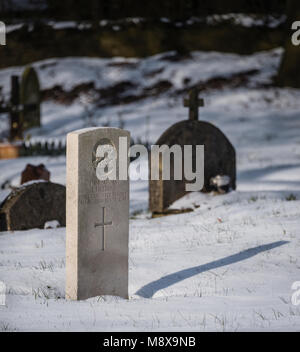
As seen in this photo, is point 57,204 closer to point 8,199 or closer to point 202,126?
point 8,199

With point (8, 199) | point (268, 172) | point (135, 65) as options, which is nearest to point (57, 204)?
point (8, 199)

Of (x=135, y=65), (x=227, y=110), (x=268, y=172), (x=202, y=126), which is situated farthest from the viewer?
(x=135, y=65)

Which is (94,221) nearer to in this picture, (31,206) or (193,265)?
(193,265)

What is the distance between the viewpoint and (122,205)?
4.89 meters

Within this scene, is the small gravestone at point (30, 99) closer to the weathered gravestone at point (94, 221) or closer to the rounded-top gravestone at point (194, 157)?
the rounded-top gravestone at point (194, 157)

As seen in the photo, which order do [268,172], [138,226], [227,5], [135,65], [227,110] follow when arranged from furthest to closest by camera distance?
[227,5] → [135,65] → [227,110] → [268,172] → [138,226]

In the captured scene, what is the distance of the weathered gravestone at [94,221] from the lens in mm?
4562

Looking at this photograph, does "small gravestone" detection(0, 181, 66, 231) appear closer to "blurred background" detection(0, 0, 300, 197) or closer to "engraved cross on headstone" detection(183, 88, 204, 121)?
"engraved cross on headstone" detection(183, 88, 204, 121)

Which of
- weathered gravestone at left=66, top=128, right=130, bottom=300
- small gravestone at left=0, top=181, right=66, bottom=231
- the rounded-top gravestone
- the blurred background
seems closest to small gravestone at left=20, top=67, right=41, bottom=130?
the blurred background

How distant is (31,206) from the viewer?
756cm

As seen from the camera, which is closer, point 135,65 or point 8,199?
point 8,199

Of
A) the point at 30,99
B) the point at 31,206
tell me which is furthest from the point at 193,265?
the point at 30,99

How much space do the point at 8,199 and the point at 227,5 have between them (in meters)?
21.6

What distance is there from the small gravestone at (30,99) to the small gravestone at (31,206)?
29.9 feet
